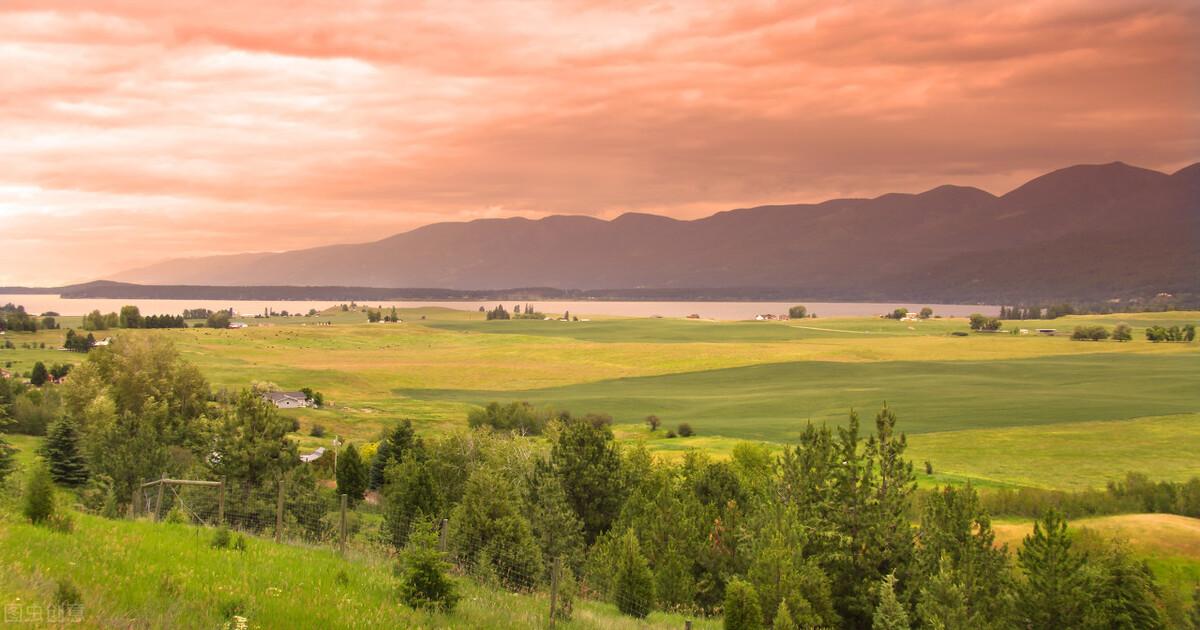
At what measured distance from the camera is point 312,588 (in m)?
14.3

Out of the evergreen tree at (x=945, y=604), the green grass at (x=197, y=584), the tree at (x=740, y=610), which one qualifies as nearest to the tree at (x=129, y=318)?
the green grass at (x=197, y=584)

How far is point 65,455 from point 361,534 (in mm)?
38942

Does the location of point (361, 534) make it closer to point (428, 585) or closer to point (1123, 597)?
point (428, 585)

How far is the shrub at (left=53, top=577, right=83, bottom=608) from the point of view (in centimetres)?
1052

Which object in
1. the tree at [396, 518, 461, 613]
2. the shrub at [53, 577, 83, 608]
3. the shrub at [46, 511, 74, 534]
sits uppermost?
the shrub at [53, 577, 83, 608]

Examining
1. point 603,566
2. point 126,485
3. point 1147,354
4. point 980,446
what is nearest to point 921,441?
point 980,446

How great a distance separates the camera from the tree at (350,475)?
6669 centimetres

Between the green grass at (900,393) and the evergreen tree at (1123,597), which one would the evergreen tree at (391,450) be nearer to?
the green grass at (900,393)

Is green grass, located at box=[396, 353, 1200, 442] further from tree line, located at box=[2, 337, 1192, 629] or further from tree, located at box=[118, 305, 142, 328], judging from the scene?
tree, located at box=[118, 305, 142, 328]

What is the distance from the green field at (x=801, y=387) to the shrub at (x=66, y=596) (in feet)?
241

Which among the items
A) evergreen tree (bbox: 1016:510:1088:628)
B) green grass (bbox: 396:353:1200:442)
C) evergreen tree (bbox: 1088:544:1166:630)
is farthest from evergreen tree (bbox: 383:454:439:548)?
green grass (bbox: 396:353:1200:442)

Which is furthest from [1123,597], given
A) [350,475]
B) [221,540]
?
[350,475]

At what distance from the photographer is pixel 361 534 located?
3406 centimetres

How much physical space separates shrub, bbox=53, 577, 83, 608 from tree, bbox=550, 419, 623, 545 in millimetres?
44367
